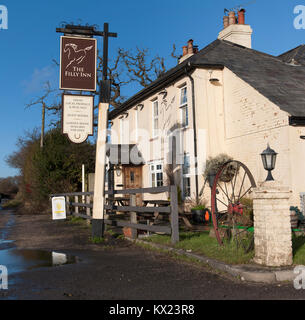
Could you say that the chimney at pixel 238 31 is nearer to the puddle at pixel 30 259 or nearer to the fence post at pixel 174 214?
the fence post at pixel 174 214

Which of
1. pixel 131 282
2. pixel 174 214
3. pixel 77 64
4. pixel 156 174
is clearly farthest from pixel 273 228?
pixel 156 174

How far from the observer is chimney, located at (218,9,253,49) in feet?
61.2

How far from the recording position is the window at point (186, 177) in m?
15.6

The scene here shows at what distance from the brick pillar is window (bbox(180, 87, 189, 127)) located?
1010 cm

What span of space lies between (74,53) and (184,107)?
22.6 ft

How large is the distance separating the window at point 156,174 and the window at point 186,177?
7.86 ft

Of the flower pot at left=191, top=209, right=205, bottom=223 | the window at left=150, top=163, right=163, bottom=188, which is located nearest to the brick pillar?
the flower pot at left=191, top=209, right=205, bottom=223

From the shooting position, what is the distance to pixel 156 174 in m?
18.8

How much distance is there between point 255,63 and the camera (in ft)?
51.8

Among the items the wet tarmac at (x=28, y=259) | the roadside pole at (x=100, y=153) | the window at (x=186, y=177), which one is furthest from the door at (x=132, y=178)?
the wet tarmac at (x=28, y=259)

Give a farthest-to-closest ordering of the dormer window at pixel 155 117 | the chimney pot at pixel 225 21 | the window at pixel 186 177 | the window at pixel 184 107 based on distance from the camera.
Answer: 1. the dormer window at pixel 155 117
2. the chimney pot at pixel 225 21
3. the window at pixel 184 107
4. the window at pixel 186 177

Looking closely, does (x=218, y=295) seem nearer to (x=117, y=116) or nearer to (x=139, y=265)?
(x=139, y=265)

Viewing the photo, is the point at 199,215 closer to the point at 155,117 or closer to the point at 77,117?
the point at 77,117

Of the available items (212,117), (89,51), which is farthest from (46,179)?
(89,51)
